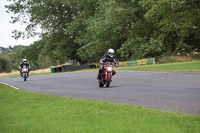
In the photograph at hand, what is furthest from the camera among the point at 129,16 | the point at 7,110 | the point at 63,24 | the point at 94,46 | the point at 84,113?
the point at 63,24

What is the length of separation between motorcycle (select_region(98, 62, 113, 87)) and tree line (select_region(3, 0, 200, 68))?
23.8 m

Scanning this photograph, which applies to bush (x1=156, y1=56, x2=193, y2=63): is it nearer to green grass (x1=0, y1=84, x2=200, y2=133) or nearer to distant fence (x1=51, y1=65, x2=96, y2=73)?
distant fence (x1=51, y1=65, x2=96, y2=73)

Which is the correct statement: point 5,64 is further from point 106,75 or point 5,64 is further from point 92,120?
point 92,120

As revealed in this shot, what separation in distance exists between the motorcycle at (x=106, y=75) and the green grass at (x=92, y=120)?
8.20m

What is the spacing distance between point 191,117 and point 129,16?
47.3 metres

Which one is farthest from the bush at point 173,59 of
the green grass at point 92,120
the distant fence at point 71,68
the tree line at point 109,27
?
the green grass at point 92,120

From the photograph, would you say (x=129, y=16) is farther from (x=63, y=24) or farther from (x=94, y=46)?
(x=63, y=24)

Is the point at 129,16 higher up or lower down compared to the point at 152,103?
higher up

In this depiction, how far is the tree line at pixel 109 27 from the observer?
47656 millimetres

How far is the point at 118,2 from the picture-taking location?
56.6 metres

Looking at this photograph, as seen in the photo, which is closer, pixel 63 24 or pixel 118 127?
pixel 118 127

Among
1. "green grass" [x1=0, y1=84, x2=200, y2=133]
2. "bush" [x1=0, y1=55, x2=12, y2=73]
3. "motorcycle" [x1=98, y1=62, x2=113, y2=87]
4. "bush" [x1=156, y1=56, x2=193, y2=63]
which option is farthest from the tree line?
"bush" [x1=0, y1=55, x2=12, y2=73]

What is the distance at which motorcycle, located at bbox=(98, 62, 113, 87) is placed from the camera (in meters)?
19.3

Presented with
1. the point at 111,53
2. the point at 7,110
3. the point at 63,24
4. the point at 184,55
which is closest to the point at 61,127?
the point at 7,110
